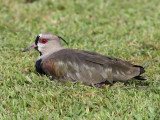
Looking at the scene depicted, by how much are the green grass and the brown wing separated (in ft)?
0.62

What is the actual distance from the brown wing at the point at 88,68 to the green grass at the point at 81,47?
0.19 metres

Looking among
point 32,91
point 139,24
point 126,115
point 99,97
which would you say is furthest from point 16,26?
point 126,115

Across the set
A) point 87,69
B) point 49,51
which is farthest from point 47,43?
point 87,69

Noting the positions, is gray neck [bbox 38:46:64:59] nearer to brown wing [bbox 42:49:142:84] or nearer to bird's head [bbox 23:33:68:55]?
bird's head [bbox 23:33:68:55]

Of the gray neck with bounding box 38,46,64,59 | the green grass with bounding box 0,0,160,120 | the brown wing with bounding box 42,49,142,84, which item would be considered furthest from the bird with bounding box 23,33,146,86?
the gray neck with bounding box 38,46,64,59

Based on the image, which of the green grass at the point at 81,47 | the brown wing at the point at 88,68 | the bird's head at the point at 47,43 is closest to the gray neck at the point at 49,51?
the bird's head at the point at 47,43

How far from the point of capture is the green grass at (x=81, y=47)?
4.47 m

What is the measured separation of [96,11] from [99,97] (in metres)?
4.94

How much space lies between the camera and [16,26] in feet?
27.7

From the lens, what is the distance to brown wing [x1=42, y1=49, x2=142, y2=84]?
207 inches

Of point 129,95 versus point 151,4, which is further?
point 151,4

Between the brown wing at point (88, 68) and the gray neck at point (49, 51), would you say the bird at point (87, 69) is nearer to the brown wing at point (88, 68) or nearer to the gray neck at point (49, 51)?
the brown wing at point (88, 68)

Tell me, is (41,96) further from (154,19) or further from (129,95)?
(154,19)

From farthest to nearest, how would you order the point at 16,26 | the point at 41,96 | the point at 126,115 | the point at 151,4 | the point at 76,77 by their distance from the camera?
the point at 151,4, the point at 16,26, the point at 76,77, the point at 41,96, the point at 126,115
